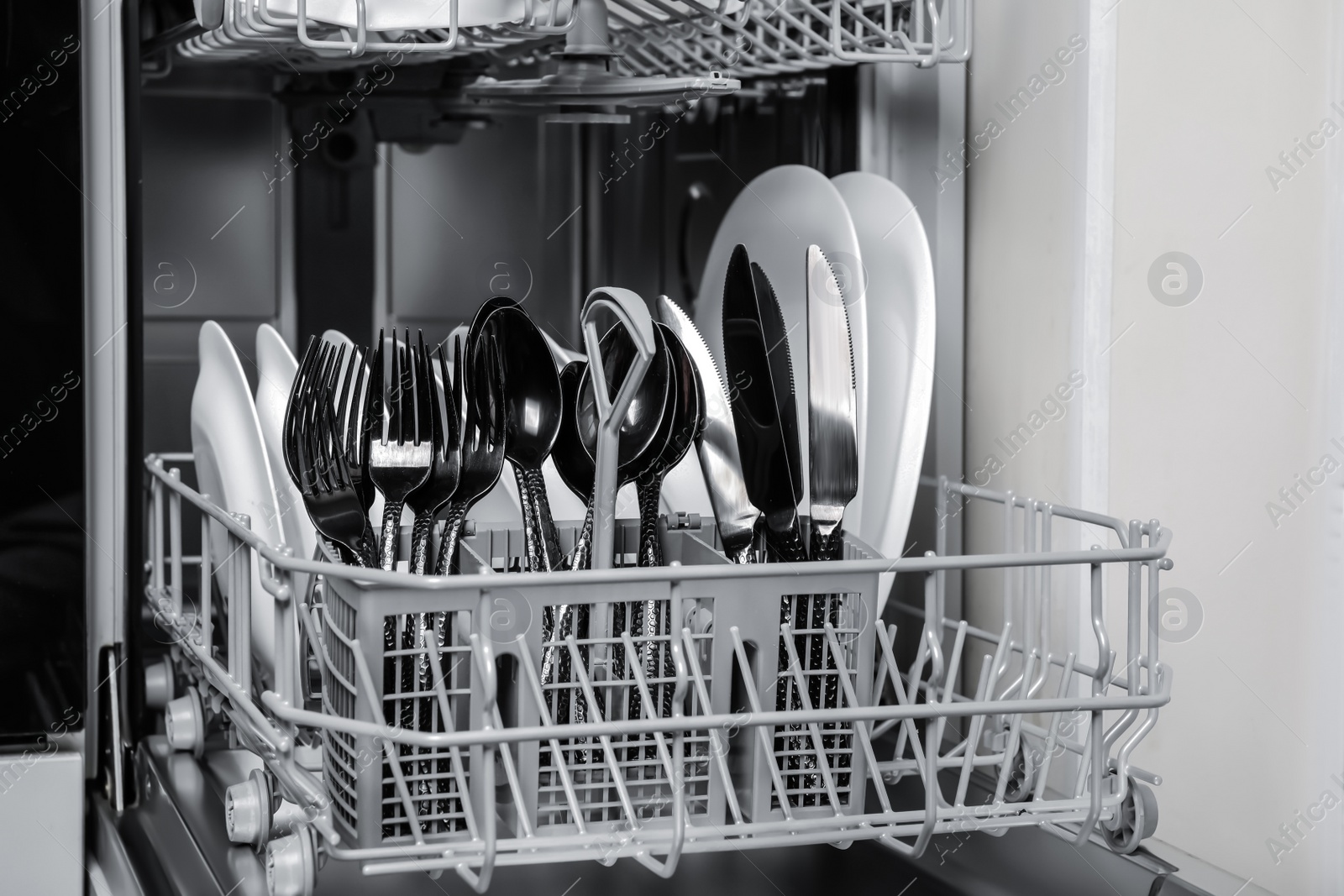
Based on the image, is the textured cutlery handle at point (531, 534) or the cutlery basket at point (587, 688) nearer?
the cutlery basket at point (587, 688)

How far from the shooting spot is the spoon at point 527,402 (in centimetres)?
64

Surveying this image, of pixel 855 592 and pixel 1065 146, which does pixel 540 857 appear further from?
pixel 1065 146

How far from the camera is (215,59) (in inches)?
33.3

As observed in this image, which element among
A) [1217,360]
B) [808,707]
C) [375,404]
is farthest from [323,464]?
[1217,360]

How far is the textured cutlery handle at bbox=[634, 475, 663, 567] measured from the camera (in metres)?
0.63

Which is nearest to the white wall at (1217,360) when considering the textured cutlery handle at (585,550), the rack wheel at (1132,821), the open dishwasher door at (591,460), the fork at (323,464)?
the open dishwasher door at (591,460)

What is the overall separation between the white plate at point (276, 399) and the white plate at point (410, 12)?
0.20 m

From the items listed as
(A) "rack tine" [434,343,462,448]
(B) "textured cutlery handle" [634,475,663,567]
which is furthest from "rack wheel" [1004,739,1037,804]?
(A) "rack tine" [434,343,462,448]

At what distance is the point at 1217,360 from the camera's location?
28.7 inches

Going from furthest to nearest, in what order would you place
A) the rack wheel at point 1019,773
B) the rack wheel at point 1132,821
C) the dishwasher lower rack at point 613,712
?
the rack wheel at point 1019,773 < the rack wheel at point 1132,821 < the dishwasher lower rack at point 613,712

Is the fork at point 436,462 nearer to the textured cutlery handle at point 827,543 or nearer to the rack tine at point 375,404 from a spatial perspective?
the rack tine at point 375,404

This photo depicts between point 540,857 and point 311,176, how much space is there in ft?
1.86

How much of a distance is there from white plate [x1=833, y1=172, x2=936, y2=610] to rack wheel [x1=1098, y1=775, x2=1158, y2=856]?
8.1 inches

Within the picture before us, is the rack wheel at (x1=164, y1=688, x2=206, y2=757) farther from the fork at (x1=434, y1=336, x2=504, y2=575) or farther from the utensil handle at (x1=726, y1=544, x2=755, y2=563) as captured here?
the utensil handle at (x1=726, y1=544, x2=755, y2=563)
